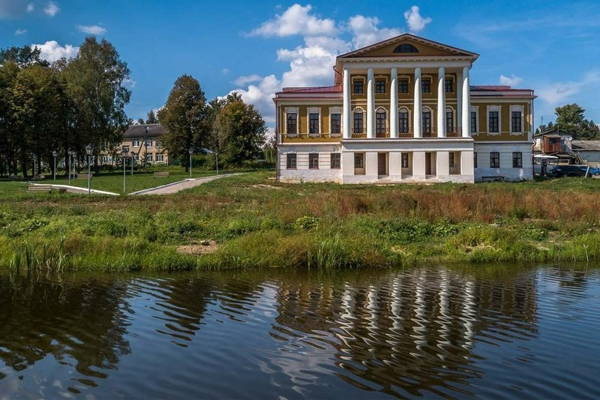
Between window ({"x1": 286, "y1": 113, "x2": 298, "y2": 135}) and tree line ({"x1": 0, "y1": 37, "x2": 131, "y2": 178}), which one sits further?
tree line ({"x1": 0, "y1": 37, "x2": 131, "y2": 178})

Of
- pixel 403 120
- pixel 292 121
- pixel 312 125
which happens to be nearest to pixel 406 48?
pixel 403 120

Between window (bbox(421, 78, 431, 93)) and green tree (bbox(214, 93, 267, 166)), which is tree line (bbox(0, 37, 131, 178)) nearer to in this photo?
green tree (bbox(214, 93, 267, 166))

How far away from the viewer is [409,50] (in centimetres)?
4875

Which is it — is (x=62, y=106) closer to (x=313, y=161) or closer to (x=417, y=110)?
(x=313, y=161)

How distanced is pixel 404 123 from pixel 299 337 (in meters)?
44.8

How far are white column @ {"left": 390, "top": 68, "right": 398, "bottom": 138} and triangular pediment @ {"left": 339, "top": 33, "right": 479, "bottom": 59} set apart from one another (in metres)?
1.66

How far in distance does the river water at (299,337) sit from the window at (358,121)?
39.1m

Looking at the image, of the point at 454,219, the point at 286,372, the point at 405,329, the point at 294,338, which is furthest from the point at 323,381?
the point at 454,219

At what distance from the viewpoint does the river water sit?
21.2 ft

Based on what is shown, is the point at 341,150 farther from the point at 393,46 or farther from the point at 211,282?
the point at 211,282

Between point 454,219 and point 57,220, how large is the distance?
1375 centimetres

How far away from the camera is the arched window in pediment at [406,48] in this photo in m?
48.7

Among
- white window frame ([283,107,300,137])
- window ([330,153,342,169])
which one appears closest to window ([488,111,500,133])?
window ([330,153,342,169])

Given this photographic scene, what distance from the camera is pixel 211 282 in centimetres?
1257
